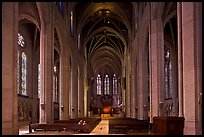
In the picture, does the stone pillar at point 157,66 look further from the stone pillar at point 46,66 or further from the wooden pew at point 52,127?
the stone pillar at point 46,66

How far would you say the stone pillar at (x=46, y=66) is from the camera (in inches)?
984

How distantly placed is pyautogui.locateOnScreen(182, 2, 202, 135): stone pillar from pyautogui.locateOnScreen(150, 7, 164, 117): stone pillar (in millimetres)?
8000

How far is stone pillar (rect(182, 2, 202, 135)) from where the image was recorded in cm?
1552

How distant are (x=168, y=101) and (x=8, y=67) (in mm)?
26563

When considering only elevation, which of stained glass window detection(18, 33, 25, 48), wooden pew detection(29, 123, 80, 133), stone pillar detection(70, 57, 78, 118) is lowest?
wooden pew detection(29, 123, 80, 133)

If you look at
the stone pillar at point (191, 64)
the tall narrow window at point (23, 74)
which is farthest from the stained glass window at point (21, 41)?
the stone pillar at point (191, 64)

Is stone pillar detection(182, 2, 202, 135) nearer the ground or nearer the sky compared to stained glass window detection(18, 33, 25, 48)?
nearer the ground

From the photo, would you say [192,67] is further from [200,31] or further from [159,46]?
[159,46]

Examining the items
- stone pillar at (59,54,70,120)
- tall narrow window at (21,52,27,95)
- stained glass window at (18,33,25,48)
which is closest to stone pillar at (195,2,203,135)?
stone pillar at (59,54,70,120)

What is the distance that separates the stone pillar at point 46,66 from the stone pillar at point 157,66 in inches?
289

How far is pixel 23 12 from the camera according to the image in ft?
85.7

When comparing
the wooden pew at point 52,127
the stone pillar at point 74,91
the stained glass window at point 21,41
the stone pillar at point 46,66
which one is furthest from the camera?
the stone pillar at point 74,91

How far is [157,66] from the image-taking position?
2456 cm

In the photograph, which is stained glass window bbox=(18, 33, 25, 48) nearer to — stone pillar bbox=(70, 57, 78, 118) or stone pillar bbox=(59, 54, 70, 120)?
stone pillar bbox=(59, 54, 70, 120)
